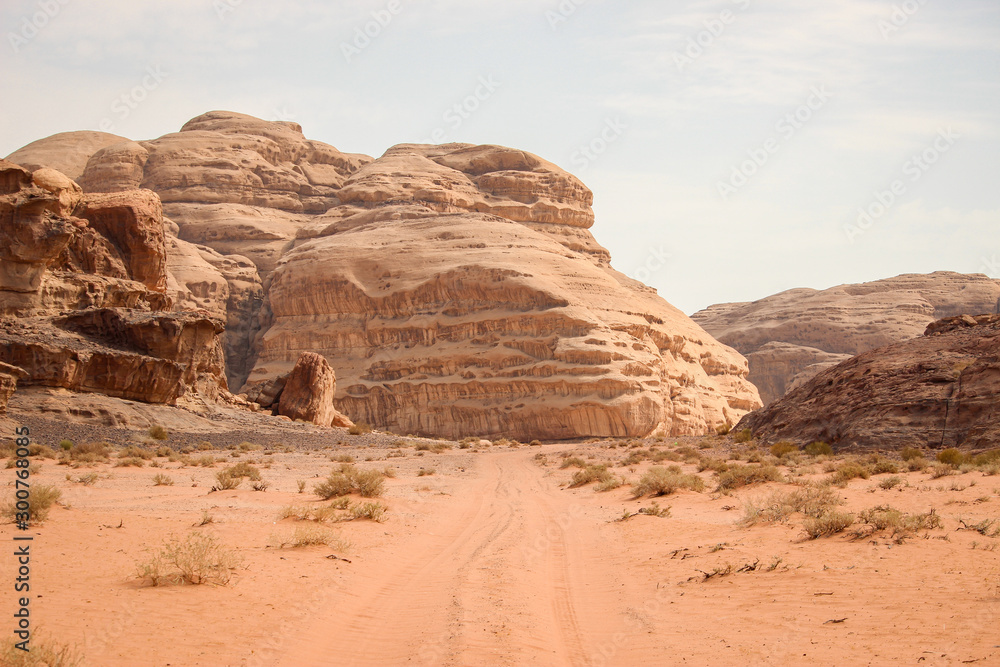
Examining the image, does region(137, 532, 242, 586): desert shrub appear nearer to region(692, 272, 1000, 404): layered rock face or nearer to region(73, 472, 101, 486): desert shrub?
region(73, 472, 101, 486): desert shrub

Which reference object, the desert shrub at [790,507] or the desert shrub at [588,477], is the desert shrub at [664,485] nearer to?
the desert shrub at [790,507]

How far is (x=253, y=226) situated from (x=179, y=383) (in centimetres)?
5175

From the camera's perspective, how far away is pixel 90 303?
37500 mm

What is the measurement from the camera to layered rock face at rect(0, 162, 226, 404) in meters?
31.5

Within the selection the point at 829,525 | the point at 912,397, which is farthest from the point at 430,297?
the point at 829,525

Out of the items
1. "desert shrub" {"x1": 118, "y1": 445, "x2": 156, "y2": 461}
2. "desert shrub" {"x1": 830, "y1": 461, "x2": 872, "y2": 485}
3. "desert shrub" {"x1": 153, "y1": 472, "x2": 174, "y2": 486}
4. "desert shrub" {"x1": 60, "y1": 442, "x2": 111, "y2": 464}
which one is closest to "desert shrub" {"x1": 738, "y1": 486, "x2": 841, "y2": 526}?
"desert shrub" {"x1": 830, "y1": 461, "x2": 872, "y2": 485}

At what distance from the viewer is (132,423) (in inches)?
1220

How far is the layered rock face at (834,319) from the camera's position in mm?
101312

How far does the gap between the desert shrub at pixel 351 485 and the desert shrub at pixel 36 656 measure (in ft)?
33.7

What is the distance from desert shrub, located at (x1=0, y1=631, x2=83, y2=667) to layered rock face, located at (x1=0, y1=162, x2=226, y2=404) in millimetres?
24587

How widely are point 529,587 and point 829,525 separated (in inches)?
173

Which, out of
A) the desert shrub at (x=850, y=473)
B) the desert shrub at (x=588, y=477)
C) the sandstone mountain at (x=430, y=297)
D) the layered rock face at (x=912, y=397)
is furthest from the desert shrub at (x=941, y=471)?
the sandstone mountain at (x=430, y=297)

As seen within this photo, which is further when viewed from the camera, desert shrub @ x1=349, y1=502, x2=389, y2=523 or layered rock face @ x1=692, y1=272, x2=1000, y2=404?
layered rock face @ x1=692, y1=272, x2=1000, y2=404

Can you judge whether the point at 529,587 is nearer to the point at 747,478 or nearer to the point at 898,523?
the point at 898,523
